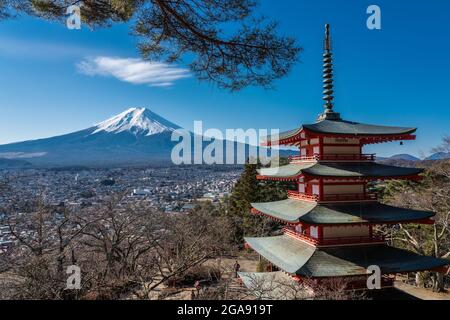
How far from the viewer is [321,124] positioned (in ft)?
38.8

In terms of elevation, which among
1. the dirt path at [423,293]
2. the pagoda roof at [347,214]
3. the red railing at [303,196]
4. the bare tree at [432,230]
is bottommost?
the dirt path at [423,293]

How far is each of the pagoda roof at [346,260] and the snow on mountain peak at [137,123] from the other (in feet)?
461

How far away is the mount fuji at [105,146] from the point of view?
102219 millimetres

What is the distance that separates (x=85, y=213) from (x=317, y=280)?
40.8 ft

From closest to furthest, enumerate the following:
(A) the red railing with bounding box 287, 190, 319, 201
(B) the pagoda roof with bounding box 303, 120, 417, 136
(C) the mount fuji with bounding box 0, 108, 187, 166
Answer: (B) the pagoda roof with bounding box 303, 120, 417, 136, (A) the red railing with bounding box 287, 190, 319, 201, (C) the mount fuji with bounding box 0, 108, 187, 166

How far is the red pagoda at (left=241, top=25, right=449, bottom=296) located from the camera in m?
10.1

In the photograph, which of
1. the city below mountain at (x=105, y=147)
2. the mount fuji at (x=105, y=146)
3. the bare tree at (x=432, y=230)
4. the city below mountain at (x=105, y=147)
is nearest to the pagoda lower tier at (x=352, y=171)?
the bare tree at (x=432, y=230)

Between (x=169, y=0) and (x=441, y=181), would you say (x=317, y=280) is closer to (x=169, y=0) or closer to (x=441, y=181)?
(x=169, y=0)

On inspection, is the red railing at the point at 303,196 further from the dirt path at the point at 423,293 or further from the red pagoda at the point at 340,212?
the dirt path at the point at 423,293

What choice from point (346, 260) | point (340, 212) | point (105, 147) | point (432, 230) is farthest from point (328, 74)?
point (105, 147)

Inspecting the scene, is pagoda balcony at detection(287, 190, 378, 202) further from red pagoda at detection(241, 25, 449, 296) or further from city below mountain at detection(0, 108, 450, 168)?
city below mountain at detection(0, 108, 450, 168)

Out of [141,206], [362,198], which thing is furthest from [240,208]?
[362,198]

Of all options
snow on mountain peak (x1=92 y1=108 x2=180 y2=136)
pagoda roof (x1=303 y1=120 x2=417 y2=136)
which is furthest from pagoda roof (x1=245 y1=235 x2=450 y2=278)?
snow on mountain peak (x1=92 y1=108 x2=180 y2=136)

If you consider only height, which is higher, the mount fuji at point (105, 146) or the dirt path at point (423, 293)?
the mount fuji at point (105, 146)
